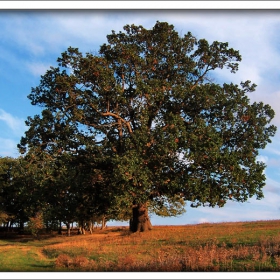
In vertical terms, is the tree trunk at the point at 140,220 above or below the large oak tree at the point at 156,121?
below

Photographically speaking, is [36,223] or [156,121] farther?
[36,223]

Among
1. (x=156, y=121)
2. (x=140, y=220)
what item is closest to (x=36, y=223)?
(x=140, y=220)

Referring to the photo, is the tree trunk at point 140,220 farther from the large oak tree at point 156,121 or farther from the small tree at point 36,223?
the small tree at point 36,223

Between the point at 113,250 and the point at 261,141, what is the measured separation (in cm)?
1382

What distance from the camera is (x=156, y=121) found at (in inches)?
1126

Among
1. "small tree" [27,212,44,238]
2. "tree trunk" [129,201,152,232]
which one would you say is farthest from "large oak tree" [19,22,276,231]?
"small tree" [27,212,44,238]

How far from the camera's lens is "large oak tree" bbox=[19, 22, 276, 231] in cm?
2519

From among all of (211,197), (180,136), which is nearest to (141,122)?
(180,136)

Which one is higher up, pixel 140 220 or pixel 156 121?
pixel 156 121

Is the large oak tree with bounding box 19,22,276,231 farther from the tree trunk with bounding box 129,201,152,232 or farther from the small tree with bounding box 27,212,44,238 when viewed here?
the small tree with bounding box 27,212,44,238

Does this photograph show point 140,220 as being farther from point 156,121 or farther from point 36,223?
point 36,223

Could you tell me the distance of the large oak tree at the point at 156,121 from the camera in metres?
25.2

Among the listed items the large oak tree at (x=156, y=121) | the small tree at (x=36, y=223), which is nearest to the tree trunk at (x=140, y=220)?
the large oak tree at (x=156, y=121)

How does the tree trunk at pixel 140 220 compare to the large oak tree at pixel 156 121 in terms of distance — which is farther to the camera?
the tree trunk at pixel 140 220
